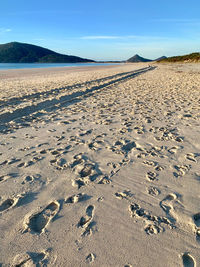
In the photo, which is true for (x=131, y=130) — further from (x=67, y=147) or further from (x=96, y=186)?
(x=96, y=186)

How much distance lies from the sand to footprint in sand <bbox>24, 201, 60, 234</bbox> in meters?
0.01

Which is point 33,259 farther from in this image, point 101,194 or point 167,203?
point 167,203

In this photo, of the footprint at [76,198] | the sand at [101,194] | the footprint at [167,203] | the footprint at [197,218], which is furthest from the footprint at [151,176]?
the footprint at [76,198]

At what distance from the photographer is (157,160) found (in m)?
3.16

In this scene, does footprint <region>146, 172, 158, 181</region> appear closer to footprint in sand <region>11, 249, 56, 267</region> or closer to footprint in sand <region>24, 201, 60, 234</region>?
footprint in sand <region>24, 201, 60, 234</region>

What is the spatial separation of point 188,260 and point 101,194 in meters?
1.13

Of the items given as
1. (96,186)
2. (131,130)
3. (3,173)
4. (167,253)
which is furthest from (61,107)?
(167,253)

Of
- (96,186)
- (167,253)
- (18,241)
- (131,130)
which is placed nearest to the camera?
(167,253)

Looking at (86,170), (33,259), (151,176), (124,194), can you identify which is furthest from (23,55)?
(33,259)

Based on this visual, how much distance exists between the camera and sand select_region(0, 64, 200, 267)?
1653mm

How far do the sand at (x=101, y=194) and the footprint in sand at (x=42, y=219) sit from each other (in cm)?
1

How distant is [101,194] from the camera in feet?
7.80

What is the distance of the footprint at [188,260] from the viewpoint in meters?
1.53

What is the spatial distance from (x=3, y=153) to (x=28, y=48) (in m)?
189
